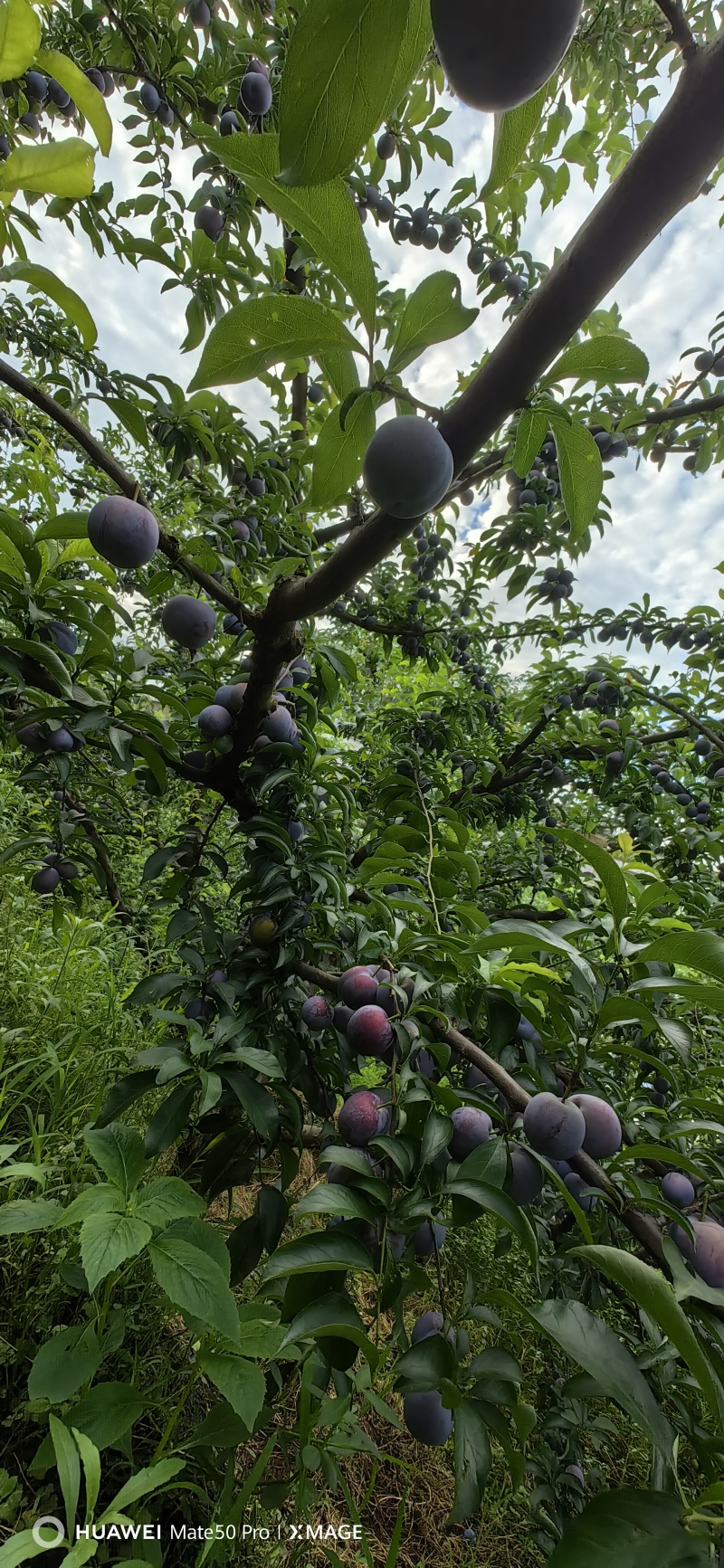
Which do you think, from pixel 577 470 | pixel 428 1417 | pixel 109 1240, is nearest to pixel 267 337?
pixel 577 470

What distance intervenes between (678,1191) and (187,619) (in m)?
1.37

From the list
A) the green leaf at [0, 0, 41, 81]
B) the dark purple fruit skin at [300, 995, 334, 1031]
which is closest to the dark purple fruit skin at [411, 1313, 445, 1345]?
the dark purple fruit skin at [300, 995, 334, 1031]

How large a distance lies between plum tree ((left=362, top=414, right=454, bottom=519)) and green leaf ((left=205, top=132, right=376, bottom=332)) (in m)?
0.09

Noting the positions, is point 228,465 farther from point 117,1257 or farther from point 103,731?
point 117,1257

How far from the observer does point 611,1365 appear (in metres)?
0.50

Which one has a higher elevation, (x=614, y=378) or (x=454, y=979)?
(x=614, y=378)

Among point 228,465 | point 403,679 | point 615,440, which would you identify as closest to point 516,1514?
point 228,465

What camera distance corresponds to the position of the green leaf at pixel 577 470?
569 millimetres

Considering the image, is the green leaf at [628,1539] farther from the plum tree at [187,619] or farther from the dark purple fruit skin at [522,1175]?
the plum tree at [187,619]

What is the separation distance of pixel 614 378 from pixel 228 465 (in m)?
1.25

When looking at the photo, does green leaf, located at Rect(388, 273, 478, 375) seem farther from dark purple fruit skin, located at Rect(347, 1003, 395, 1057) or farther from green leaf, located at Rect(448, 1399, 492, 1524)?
green leaf, located at Rect(448, 1399, 492, 1524)

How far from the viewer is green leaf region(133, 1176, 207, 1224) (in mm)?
913

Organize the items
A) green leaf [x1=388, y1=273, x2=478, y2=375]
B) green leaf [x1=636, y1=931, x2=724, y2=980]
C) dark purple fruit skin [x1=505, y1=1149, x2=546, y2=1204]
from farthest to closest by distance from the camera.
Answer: dark purple fruit skin [x1=505, y1=1149, x2=546, y2=1204], green leaf [x1=636, y1=931, x2=724, y2=980], green leaf [x1=388, y1=273, x2=478, y2=375]

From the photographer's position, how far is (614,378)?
59 cm
